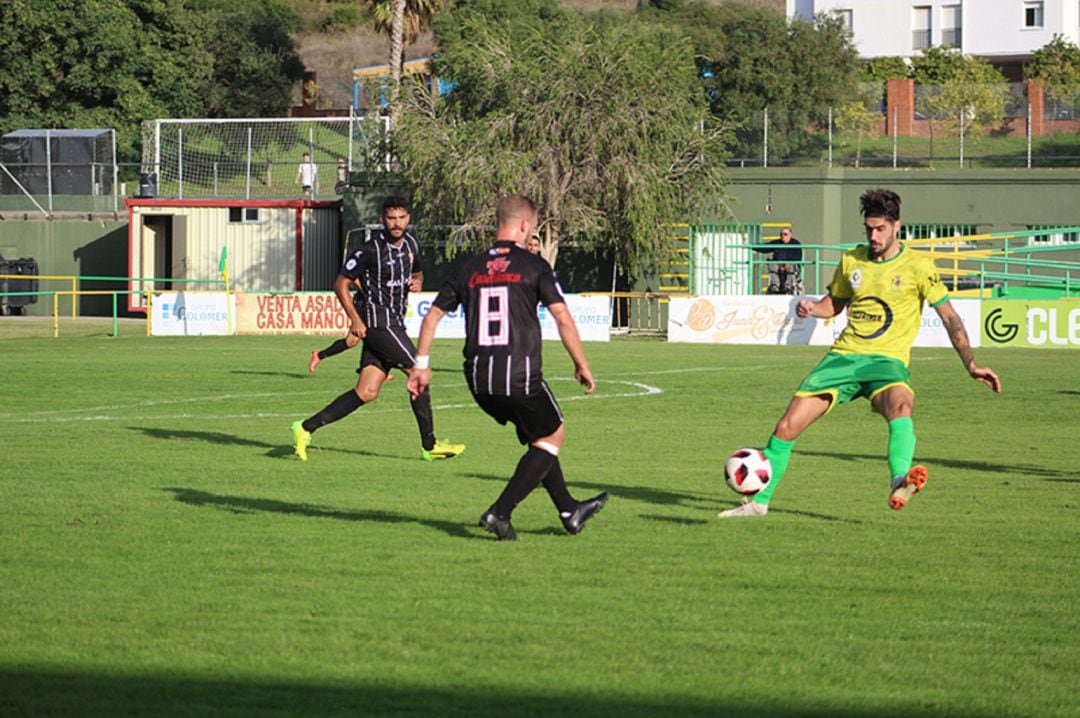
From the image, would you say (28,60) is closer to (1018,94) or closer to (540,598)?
(1018,94)

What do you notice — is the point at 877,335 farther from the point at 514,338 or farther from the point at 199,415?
the point at 199,415

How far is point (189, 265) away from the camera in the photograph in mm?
46094

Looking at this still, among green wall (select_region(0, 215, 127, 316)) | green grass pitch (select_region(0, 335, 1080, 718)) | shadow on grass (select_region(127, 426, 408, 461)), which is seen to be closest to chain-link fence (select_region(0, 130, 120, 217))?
green wall (select_region(0, 215, 127, 316))

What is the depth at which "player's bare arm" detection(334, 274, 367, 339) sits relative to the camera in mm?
12336

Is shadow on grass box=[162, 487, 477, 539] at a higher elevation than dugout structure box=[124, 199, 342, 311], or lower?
lower

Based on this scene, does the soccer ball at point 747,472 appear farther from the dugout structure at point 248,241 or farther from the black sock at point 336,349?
the dugout structure at point 248,241

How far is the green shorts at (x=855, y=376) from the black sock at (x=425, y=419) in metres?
3.79

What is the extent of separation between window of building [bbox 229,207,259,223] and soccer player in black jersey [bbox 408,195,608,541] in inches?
1520

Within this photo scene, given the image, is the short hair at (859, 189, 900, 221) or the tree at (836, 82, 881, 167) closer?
the short hair at (859, 189, 900, 221)

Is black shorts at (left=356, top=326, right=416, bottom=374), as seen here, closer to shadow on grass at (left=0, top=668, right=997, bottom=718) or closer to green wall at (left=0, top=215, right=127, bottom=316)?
shadow on grass at (left=0, top=668, right=997, bottom=718)

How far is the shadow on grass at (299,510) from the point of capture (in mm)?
8773

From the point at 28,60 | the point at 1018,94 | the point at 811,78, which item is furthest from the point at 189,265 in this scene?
the point at 811,78

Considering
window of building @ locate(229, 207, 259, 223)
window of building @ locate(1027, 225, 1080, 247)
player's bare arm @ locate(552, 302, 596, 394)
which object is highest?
window of building @ locate(229, 207, 259, 223)

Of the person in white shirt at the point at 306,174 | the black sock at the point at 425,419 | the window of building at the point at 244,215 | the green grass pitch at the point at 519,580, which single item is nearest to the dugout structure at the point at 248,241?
the window of building at the point at 244,215
